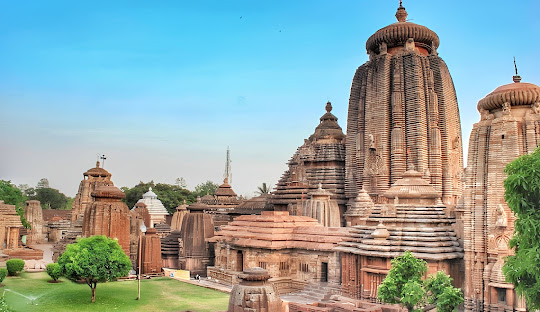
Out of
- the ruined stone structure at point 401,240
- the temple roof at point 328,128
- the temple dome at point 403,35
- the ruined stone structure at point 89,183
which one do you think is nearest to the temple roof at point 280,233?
the ruined stone structure at point 401,240

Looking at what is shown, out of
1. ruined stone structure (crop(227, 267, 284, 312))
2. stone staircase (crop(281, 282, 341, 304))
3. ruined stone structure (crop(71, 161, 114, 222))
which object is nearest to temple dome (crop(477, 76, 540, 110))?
stone staircase (crop(281, 282, 341, 304))

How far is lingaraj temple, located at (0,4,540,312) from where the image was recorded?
1822cm

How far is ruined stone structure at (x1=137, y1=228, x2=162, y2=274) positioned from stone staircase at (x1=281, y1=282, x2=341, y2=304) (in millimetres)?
11122

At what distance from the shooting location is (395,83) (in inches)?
1379

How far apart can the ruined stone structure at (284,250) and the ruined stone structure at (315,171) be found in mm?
6966

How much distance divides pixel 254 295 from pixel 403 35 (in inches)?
1112

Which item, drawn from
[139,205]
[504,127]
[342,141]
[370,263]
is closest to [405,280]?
[370,263]

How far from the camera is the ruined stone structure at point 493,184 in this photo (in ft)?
57.6

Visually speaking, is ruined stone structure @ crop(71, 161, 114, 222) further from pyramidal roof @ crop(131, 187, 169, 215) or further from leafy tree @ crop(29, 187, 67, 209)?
leafy tree @ crop(29, 187, 67, 209)

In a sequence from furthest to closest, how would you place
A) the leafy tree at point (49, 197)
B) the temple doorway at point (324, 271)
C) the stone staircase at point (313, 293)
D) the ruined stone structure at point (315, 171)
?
the leafy tree at point (49, 197)
the ruined stone structure at point (315, 171)
the temple doorway at point (324, 271)
the stone staircase at point (313, 293)

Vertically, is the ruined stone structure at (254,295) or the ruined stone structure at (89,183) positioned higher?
the ruined stone structure at (89,183)

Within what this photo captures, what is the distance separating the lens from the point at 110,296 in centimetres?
2427

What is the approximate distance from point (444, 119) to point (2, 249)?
116 ft

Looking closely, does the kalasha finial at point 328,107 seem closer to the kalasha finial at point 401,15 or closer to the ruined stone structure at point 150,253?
the kalasha finial at point 401,15
